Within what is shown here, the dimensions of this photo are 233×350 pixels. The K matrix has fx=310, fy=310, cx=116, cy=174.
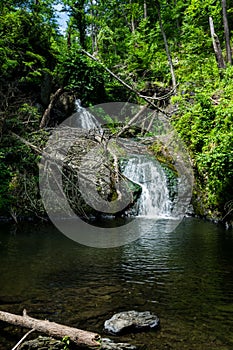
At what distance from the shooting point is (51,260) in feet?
22.1

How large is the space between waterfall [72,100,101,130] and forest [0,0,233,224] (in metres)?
0.42

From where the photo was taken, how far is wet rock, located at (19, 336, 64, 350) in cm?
309

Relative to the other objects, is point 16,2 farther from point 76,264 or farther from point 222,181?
point 76,264

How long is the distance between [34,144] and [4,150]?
106cm

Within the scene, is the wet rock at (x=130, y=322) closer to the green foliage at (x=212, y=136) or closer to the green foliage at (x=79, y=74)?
the green foliage at (x=212, y=136)

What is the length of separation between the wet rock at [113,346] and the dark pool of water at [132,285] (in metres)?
0.17

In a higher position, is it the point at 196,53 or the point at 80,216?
the point at 196,53

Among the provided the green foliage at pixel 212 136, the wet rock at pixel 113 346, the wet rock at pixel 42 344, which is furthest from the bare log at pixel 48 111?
the wet rock at pixel 113 346

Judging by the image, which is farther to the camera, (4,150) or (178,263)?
(4,150)

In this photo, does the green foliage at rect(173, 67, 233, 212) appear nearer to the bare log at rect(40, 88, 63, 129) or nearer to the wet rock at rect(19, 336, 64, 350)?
the bare log at rect(40, 88, 63, 129)

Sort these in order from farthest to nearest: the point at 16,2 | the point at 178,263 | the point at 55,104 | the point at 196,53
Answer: the point at 196,53, the point at 55,104, the point at 16,2, the point at 178,263

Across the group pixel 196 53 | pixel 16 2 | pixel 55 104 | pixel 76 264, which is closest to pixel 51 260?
pixel 76 264

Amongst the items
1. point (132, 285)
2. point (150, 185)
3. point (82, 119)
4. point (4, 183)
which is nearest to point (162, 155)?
point (150, 185)

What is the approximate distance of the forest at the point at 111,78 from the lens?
11.0 meters
